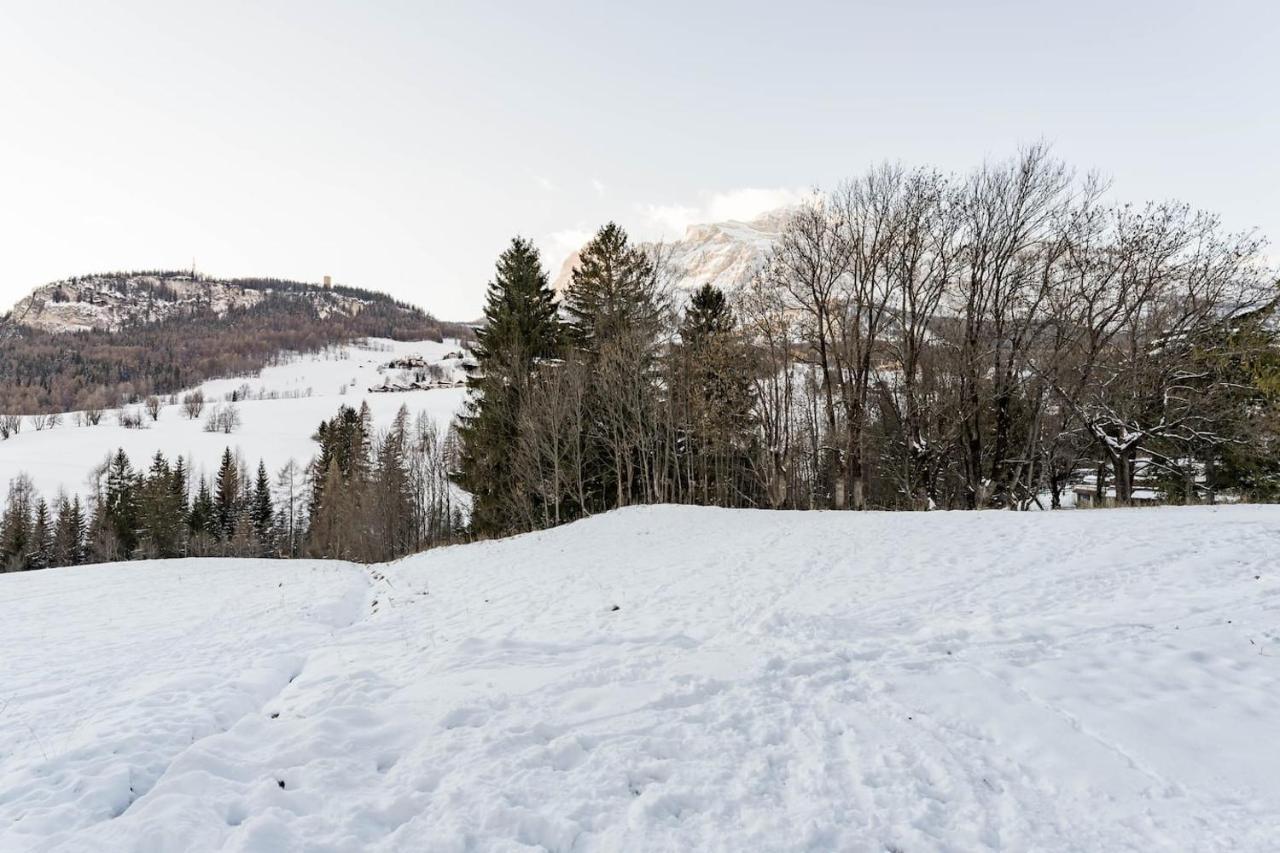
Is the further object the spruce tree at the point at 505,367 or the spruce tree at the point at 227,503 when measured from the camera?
the spruce tree at the point at 227,503

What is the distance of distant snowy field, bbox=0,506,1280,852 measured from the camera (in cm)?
348

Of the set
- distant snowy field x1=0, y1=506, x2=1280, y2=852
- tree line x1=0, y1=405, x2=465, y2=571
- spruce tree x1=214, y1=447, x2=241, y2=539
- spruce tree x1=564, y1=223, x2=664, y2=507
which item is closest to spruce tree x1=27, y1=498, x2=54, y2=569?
tree line x1=0, y1=405, x2=465, y2=571

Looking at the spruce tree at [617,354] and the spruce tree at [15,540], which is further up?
the spruce tree at [617,354]

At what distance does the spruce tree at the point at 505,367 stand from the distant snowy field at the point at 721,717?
54.0 ft

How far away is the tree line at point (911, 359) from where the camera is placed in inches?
769

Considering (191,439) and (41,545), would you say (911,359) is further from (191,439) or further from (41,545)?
(191,439)

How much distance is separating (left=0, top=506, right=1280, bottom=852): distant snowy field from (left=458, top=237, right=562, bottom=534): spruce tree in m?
16.4

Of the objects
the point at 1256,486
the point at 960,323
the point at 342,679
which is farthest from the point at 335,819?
the point at 1256,486

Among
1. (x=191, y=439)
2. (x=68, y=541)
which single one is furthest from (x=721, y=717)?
(x=191, y=439)

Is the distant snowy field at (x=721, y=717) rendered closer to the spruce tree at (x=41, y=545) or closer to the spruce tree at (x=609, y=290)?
the spruce tree at (x=609, y=290)

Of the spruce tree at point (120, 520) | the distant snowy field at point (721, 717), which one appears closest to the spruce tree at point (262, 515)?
the spruce tree at point (120, 520)

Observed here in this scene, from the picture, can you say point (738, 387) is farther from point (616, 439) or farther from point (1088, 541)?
point (1088, 541)

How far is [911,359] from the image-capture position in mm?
21469

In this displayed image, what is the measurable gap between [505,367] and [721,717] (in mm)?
23172
